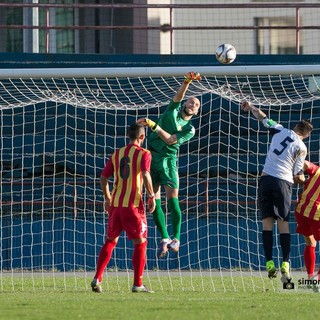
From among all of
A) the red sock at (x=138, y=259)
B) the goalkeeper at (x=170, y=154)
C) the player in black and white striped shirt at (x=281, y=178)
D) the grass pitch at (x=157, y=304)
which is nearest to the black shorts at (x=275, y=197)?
the player in black and white striped shirt at (x=281, y=178)

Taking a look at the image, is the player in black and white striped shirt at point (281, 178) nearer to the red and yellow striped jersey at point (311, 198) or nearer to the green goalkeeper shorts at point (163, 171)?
the red and yellow striped jersey at point (311, 198)

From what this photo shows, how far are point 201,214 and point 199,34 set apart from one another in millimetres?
7657

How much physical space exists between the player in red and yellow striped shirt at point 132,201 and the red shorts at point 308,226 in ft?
6.18

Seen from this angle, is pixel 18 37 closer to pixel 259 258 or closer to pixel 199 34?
pixel 199 34

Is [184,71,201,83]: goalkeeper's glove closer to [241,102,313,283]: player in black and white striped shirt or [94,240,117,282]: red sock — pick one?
[241,102,313,283]: player in black and white striped shirt

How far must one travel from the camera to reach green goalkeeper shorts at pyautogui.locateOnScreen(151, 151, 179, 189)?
12.6 meters

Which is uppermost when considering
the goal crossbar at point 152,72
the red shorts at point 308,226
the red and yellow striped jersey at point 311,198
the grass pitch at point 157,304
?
the goal crossbar at point 152,72

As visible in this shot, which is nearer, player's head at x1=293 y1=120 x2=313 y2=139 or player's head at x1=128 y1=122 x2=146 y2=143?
player's head at x1=128 y1=122 x2=146 y2=143

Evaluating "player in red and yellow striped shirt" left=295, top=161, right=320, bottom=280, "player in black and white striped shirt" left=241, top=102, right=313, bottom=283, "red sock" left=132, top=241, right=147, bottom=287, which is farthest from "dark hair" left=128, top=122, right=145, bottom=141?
"player in red and yellow striped shirt" left=295, top=161, right=320, bottom=280

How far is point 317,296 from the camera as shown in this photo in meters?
11.2

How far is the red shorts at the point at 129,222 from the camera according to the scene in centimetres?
1160

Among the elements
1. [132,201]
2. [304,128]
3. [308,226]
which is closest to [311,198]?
[308,226]

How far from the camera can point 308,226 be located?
12.5 metres

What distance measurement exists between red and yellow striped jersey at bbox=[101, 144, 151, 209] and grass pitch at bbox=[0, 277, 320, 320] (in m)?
0.99
